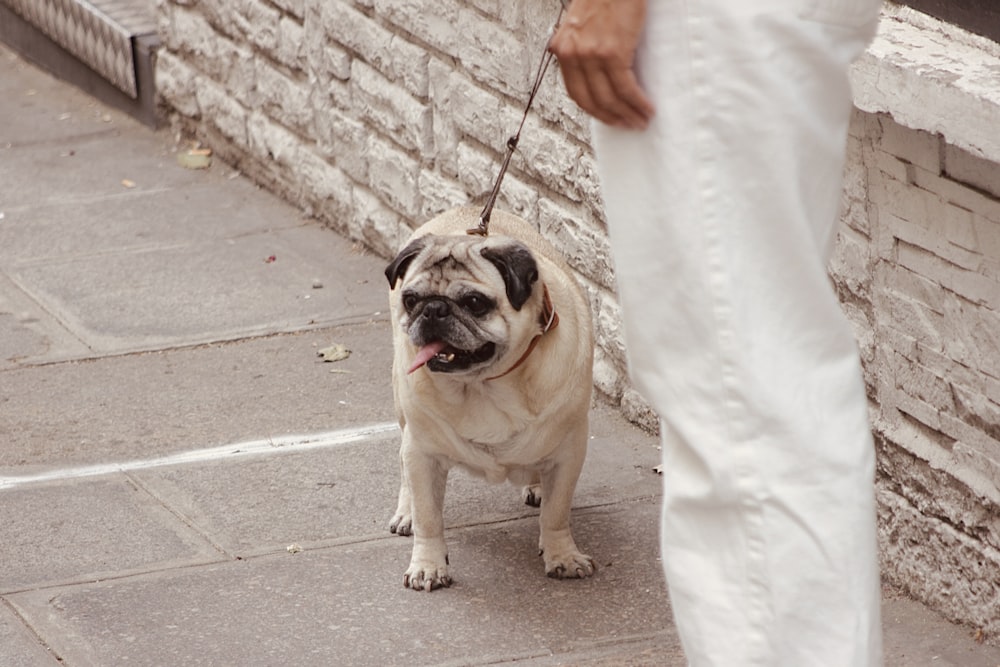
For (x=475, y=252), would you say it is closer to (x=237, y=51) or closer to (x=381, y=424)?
(x=381, y=424)

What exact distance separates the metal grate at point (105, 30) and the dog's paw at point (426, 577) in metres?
5.23

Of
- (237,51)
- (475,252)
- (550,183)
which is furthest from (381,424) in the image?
(237,51)

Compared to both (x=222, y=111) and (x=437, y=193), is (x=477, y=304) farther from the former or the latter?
(x=222, y=111)

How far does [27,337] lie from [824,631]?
461 centimetres

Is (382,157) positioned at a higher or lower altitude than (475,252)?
lower

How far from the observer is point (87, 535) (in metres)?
4.61

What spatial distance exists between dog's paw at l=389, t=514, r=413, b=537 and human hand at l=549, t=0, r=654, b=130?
2.57 metres

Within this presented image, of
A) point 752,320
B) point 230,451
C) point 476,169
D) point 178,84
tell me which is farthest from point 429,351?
point 178,84

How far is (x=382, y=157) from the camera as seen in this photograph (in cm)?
666

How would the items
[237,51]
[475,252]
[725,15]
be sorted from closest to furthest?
1. [725,15]
2. [475,252]
3. [237,51]

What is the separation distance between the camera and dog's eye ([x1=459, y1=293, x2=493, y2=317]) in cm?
399

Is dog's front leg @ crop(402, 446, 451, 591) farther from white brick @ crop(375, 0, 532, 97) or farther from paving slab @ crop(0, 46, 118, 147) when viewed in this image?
paving slab @ crop(0, 46, 118, 147)

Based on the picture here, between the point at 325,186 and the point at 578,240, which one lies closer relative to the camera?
the point at 578,240

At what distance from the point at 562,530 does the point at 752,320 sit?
2231 millimetres
